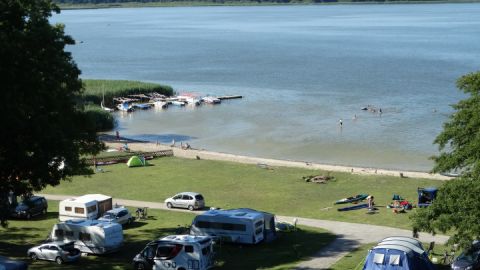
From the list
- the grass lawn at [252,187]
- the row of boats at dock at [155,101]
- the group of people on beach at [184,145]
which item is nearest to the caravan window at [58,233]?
the grass lawn at [252,187]

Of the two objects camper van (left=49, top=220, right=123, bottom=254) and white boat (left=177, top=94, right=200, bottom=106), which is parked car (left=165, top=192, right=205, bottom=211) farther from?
white boat (left=177, top=94, right=200, bottom=106)

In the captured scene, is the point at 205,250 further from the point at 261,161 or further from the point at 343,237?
the point at 261,161

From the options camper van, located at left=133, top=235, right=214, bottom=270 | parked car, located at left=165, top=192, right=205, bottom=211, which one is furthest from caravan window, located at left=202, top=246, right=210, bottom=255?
parked car, located at left=165, top=192, right=205, bottom=211

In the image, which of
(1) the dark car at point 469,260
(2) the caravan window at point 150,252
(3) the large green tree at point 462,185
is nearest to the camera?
(3) the large green tree at point 462,185

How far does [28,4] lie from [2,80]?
12.0 ft

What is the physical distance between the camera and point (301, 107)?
309ft

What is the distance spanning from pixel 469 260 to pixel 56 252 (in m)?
16.2

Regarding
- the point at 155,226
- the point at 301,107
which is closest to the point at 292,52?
the point at 301,107

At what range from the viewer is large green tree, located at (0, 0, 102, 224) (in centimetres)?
2683

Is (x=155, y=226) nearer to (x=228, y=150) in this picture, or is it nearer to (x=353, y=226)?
(x=353, y=226)

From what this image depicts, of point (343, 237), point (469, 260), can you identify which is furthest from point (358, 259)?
point (469, 260)

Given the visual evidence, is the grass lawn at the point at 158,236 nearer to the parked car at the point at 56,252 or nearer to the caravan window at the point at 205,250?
the parked car at the point at 56,252

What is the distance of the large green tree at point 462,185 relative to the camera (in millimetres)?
24516

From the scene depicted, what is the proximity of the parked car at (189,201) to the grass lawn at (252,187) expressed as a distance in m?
1.66
